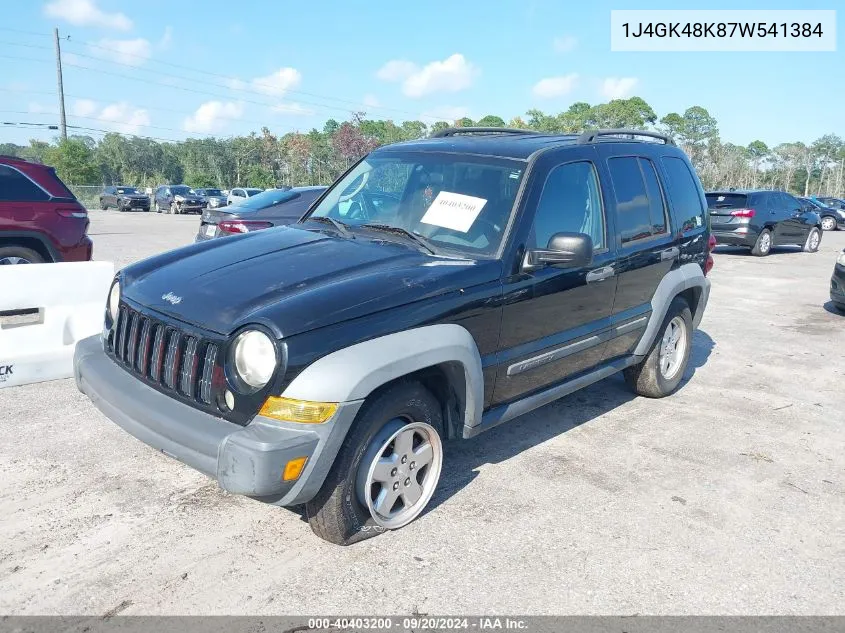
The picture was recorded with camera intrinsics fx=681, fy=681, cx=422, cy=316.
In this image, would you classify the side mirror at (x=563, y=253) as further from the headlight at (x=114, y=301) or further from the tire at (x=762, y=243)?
the tire at (x=762, y=243)

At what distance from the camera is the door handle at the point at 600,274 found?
431cm

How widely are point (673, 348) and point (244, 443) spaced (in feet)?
13.8

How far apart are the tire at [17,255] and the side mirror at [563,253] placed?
6.31 metres

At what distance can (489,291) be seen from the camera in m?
3.59

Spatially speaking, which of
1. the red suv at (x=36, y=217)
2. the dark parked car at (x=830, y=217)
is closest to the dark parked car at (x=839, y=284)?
the red suv at (x=36, y=217)

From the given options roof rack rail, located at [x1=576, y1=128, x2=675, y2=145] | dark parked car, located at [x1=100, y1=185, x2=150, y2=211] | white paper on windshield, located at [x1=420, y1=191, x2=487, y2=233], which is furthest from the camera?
dark parked car, located at [x1=100, y1=185, x2=150, y2=211]

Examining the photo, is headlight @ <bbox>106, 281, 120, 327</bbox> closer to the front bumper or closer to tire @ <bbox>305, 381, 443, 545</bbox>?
the front bumper

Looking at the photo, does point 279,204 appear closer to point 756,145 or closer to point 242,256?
point 242,256

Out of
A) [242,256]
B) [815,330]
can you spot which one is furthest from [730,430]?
[815,330]

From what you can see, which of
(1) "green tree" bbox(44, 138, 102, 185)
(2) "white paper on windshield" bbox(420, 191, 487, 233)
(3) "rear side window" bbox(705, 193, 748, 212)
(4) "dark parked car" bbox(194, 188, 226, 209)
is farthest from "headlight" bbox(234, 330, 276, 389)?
(1) "green tree" bbox(44, 138, 102, 185)

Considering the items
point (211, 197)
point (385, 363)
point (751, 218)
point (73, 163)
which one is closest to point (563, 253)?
point (385, 363)

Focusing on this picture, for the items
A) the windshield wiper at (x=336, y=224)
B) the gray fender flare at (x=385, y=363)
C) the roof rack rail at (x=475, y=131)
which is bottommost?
the gray fender flare at (x=385, y=363)

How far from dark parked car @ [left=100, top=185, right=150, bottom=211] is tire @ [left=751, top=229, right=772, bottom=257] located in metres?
35.0

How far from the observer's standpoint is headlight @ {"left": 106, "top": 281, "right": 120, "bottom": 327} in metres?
3.77
